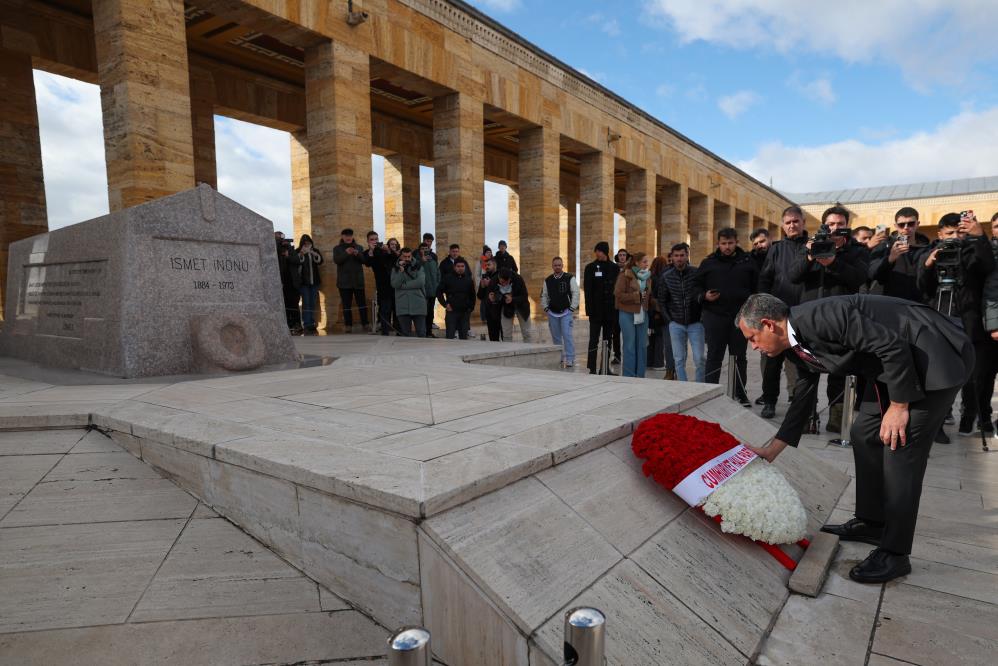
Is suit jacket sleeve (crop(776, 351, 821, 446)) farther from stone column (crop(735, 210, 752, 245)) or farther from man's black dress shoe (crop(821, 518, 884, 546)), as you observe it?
stone column (crop(735, 210, 752, 245))

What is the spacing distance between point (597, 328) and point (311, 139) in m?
7.25

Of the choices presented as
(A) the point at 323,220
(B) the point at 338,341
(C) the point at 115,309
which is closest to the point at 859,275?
(C) the point at 115,309

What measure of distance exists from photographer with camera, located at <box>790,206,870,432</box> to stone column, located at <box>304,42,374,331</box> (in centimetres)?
891

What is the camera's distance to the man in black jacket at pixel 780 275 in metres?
5.73

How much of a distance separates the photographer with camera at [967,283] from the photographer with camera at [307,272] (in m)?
9.66

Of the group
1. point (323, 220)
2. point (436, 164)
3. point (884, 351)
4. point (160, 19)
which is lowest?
point (884, 351)

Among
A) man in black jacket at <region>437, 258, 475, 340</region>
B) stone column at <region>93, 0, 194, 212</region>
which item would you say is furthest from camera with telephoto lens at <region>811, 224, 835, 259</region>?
stone column at <region>93, 0, 194, 212</region>

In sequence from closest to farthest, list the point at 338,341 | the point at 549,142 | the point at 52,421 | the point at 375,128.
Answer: the point at 52,421 → the point at 338,341 → the point at 549,142 → the point at 375,128

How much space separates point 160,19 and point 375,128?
9.59m

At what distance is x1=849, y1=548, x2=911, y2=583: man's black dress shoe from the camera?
8.80 ft

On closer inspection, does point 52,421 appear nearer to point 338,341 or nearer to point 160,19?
point 338,341

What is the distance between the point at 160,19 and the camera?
29.8 feet

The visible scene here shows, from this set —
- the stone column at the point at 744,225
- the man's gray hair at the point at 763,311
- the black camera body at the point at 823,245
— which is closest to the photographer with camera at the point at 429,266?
the black camera body at the point at 823,245

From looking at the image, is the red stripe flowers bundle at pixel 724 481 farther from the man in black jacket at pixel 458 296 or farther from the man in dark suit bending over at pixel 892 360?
the man in black jacket at pixel 458 296
